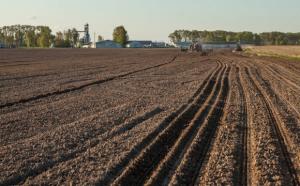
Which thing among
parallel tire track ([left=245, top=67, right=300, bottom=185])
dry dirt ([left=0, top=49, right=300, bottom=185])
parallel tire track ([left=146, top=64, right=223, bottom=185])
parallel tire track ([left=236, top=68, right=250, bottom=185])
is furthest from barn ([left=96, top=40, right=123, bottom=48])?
parallel tire track ([left=146, top=64, right=223, bottom=185])

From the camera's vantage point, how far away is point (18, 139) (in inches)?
394

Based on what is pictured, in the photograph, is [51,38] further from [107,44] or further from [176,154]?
[176,154]

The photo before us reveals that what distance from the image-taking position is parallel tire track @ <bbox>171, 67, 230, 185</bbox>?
7.50 metres

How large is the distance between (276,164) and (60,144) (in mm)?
4090

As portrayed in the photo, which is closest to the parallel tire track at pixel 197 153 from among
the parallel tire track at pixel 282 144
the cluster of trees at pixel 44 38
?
the parallel tire track at pixel 282 144

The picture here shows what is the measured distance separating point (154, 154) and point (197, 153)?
2.63 ft

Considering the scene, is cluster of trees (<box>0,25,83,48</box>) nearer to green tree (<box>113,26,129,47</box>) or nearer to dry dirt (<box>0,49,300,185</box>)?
green tree (<box>113,26,129,47</box>)

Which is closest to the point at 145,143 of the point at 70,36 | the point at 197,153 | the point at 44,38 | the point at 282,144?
the point at 197,153

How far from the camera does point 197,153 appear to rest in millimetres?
9039

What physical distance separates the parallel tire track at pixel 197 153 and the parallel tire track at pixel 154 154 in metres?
0.44

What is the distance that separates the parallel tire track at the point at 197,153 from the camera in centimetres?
750

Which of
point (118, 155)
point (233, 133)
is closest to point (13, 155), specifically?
point (118, 155)

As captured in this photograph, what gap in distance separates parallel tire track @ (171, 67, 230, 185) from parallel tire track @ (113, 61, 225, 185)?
1.44 feet

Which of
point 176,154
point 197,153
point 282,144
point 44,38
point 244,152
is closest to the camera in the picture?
point 176,154
